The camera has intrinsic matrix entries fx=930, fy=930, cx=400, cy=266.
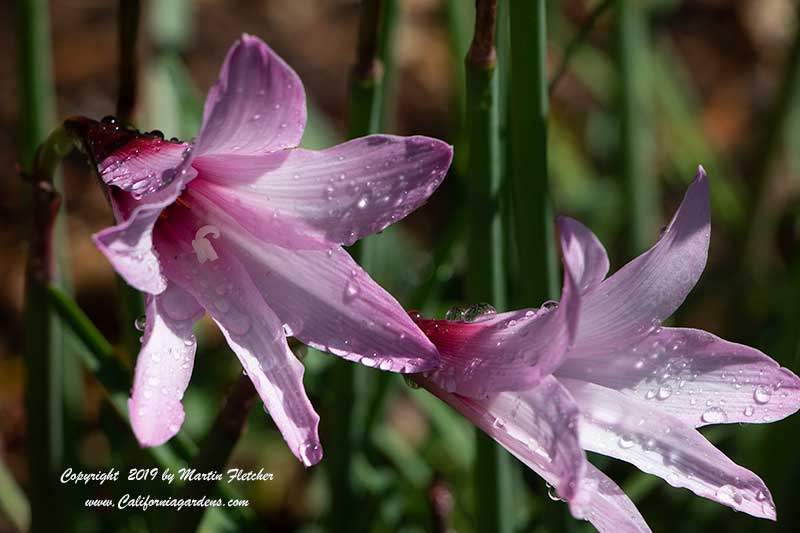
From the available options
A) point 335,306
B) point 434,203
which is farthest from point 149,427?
point 434,203

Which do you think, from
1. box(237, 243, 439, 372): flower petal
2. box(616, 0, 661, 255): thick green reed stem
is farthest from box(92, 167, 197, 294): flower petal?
box(616, 0, 661, 255): thick green reed stem

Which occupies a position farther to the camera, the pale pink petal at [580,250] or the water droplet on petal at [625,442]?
the water droplet on petal at [625,442]

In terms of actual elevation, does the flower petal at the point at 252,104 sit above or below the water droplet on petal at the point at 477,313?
above

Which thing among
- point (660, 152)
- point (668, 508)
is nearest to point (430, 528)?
point (668, 508)

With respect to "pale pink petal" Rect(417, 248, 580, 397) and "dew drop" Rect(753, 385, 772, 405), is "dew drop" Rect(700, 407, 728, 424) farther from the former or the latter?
"pale pink petal" Rect(417, 248, 580, 397)

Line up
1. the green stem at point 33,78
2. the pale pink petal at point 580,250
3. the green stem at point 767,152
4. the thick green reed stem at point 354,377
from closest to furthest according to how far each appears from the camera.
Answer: the pale pink petal at point 580,250 → the thick green reed stem at point 354,377 → the green stem at point 33,78 → the green stem at point 767,152

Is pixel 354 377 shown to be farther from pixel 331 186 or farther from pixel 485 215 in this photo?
pixel 331 186

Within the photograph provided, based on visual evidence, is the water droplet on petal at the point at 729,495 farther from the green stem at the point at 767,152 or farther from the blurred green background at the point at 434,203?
the green stem at the point at 767,152

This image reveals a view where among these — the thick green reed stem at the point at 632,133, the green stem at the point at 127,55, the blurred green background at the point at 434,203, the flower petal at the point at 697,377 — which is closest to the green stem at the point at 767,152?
the blurred green background at the point at 434,203
